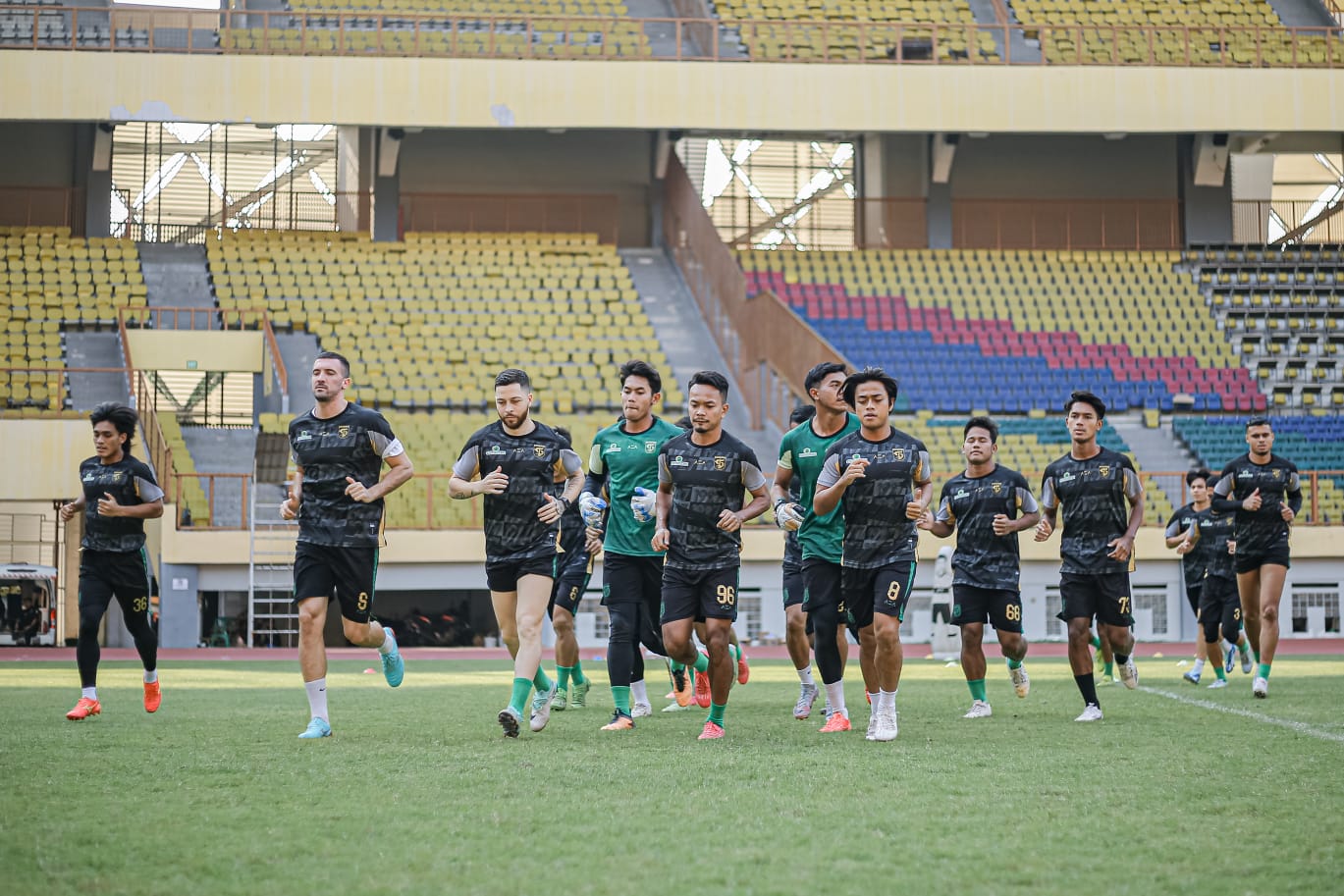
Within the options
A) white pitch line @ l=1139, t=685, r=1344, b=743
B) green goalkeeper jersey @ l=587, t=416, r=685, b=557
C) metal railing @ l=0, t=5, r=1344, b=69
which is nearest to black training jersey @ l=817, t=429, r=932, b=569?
green goalkeeper jersey @ l=587, t=416, r=685, b=557

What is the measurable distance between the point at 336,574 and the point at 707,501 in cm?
213

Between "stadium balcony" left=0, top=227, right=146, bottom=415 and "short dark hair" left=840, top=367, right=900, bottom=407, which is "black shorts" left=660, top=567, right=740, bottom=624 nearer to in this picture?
"short dark hair" left=840, top=367, right=900, bottom=407

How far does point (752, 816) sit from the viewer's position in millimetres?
5754

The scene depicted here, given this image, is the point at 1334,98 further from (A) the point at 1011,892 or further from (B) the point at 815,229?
(A) the point at 1011,892

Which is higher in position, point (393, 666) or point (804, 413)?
point (804, 413)

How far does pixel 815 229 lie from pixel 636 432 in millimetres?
29755

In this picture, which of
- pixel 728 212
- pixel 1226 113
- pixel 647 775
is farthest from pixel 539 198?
pixel 647 775

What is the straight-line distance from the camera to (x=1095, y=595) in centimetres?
1017

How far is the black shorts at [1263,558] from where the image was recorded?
40.3 feet

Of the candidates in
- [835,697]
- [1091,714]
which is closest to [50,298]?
[835,697]

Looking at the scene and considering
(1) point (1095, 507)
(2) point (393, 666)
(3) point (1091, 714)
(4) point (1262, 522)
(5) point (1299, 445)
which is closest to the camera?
(2) point (393, 666)

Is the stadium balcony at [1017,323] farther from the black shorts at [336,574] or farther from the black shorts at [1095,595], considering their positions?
the black shorts at [336,574]

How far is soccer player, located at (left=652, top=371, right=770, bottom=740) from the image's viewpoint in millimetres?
8711

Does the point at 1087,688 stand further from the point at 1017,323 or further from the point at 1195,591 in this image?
the point at 1017,323
